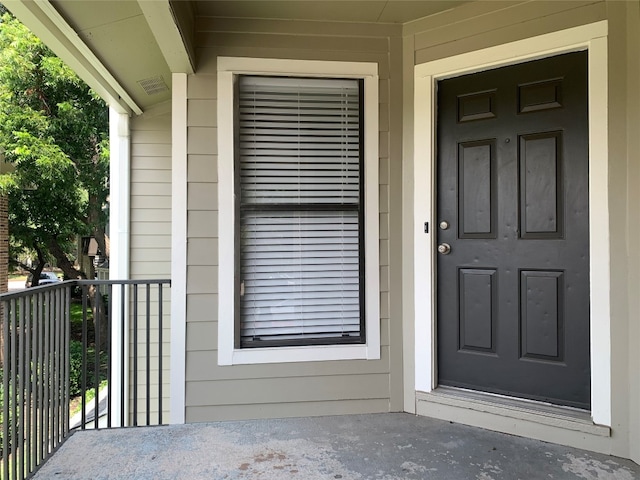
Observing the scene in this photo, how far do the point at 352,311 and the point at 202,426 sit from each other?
1.10 m

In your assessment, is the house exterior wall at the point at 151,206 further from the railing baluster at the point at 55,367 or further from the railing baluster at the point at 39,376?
the railing baluster at the point at 39,376

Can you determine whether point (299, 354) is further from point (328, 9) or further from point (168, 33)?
point (328, 9)

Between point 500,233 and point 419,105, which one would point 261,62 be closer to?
point 419,105

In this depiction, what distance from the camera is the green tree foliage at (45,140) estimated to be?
8070 mm

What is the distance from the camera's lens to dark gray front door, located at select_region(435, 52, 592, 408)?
7.14 feet

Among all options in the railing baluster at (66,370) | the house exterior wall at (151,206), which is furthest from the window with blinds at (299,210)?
the house exterior wall at (151,206)

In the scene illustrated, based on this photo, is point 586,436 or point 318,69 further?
point 318,69

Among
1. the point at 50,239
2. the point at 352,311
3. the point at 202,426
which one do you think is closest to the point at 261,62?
the point at 352,311

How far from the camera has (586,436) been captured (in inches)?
81.2

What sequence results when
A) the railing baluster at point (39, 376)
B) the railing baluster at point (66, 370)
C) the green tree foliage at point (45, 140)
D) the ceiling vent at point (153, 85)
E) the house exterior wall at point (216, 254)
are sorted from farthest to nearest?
the green tree foliage at point (45, 140) < the ceiling vent at point (153, 85) < the house exterior wall at point (216, 254) < the railing baluster at point (66, 370) < the railing baluster at point (39, 376)

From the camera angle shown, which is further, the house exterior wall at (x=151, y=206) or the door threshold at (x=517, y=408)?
the house exterior wall at (x=151, y=206)

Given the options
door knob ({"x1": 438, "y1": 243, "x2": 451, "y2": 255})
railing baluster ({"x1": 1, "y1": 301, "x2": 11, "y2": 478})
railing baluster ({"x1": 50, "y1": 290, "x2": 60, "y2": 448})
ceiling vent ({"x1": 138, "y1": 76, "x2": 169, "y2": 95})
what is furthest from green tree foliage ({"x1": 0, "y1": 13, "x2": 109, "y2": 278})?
door knob ({"x1": 438, "y1": 243, "x2": 451, "y2": 255})

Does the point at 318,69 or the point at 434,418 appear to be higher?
the point at 318,69

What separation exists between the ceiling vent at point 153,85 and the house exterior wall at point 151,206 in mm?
517
